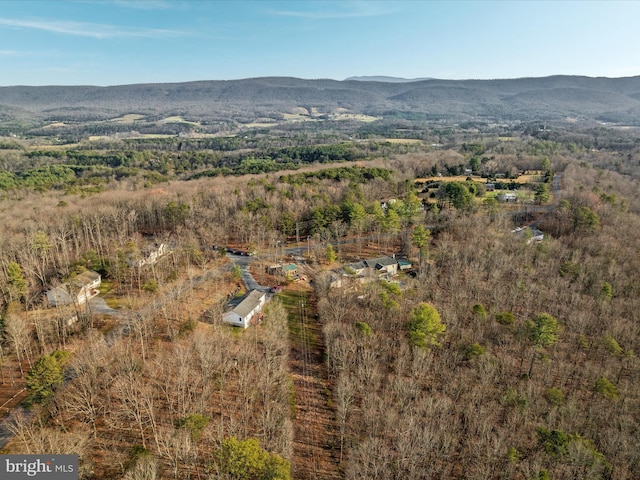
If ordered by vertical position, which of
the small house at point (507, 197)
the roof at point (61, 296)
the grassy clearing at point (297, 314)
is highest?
the small house at point (507, 197)

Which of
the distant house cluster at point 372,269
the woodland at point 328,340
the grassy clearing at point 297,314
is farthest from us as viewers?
the distant house cluster at point 372,269

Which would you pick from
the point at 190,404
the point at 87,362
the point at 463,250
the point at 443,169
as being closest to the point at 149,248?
the point at 87,362

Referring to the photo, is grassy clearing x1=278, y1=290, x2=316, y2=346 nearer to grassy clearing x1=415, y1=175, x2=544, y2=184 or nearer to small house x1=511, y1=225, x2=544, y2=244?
small house x1=511, y1=225, x2=544, y2=244

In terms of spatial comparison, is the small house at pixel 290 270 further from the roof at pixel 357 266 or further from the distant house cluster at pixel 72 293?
the distant house cluster at pixel 72 293

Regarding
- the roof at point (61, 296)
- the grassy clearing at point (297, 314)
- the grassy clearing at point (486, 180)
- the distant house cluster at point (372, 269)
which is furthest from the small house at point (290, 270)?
the grassy clearing at point (486, 180)

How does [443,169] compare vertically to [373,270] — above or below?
above

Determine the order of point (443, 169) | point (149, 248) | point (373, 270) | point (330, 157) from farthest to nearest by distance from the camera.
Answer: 1. point (330, 157)
2. point (443, 169)
3. point (149, 248)
4. point (373, 270)

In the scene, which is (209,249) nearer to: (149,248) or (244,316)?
(149,248)

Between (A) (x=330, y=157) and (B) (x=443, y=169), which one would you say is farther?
(A) (x=330, y=157)
